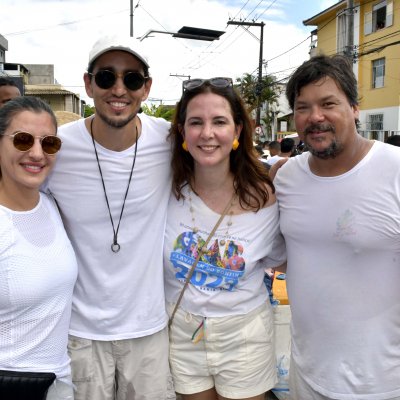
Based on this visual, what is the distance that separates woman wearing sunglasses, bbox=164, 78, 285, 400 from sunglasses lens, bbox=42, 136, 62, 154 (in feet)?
Answer: 2.49

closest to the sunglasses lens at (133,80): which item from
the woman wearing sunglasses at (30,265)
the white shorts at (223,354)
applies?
the woman wearing sunglasses at (30,265)

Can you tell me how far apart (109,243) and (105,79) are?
3.05 ft

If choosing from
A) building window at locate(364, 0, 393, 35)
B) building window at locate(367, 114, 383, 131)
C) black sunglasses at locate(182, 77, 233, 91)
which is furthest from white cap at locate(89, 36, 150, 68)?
building window at locate(364, 0, 393, 35)

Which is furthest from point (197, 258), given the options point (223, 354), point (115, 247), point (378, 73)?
point (378, 73)

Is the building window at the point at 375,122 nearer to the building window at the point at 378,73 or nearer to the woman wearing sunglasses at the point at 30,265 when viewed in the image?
the building window at the point at 378,73

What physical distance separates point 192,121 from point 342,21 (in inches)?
1239

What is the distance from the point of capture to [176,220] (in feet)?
8.91

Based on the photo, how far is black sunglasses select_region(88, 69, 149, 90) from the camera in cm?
258

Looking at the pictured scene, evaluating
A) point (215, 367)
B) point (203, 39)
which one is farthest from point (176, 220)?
point (203, 39)

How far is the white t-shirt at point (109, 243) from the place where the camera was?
2.54m

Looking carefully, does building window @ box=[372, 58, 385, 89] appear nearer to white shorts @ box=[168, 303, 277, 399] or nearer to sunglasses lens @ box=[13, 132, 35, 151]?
white shorts @ box=[168, 303, 277, 399]

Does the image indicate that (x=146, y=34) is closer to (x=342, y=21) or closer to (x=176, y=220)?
(x=176, y=220)

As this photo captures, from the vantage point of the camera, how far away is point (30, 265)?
2049 millimetres

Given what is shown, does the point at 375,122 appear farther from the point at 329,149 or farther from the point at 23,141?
the point at 23,141
